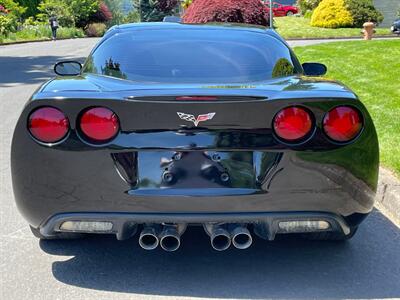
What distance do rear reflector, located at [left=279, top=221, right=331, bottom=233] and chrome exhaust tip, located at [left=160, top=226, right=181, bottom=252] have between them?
0.59m

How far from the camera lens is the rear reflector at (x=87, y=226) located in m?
3.34

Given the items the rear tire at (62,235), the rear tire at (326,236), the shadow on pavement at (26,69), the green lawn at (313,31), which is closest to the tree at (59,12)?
the green lawn at (313,31)

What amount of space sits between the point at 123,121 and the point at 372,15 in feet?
109

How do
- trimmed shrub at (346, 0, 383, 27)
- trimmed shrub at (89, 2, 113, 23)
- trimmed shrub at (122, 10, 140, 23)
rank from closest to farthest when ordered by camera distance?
trimmed shrub at (346, 0, 383, 27) → trimmed shrub at (89, 2, 113, 23) → trimmed shrub at (122, 10, 140, 23)

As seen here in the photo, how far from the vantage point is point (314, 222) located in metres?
3.39

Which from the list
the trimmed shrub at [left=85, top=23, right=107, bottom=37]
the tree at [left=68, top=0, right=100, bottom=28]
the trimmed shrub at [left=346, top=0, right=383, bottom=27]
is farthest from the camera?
the trimmed shrub at [left=85, top=23, right=107, bottom=37]

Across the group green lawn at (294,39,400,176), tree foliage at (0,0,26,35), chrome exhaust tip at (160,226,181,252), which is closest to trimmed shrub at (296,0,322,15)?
tree foliage at (0,0,26,35)

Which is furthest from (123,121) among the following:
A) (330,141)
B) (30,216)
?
(330,141)

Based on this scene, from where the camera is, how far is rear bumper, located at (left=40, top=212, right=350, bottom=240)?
10.7 ft

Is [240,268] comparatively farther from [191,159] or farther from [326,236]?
[191,159]

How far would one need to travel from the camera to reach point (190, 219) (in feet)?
10.7

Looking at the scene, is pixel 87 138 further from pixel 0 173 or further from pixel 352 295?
pixel 0 173

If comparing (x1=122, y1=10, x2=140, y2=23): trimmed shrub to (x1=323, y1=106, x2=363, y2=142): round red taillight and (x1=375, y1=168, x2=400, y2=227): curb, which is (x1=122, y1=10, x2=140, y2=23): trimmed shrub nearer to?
(x1=375, y1=168, x2=400, y2=227): curb

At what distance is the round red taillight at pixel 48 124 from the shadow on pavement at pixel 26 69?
11.0 metres
